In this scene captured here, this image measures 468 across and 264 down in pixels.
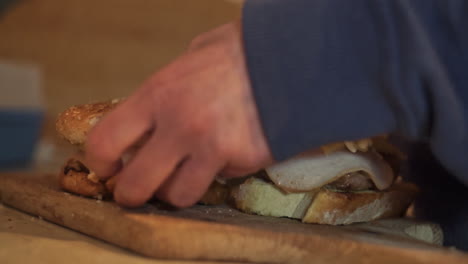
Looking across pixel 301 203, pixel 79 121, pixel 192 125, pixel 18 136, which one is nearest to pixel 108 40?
pixel 18 136

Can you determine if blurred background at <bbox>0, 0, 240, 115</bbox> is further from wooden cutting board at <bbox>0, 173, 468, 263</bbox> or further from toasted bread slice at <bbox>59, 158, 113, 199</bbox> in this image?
wooden cutting board at <bbox>0, 173, 468, 263</bbox>

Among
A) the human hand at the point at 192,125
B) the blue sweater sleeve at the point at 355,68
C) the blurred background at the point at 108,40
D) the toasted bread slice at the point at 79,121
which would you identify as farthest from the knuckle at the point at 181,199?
the blurred background at the point at 108,40

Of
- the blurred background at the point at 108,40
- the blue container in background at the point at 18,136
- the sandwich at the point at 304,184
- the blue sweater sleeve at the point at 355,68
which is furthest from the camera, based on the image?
the blurred background at the point at 108,40

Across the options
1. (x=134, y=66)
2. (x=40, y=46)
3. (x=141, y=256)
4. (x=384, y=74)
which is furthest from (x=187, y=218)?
(x=40, y=46)

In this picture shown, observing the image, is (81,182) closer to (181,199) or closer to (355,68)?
(181,199)

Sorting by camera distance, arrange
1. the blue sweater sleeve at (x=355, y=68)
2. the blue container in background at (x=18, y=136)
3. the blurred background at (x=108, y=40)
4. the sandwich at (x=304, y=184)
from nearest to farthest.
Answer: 1. the blue sweater sleeve at (x=355, y=68)
2. the sandwich at (x=304, y=184)
3. the blue container in background at (x=18, y=136)
4. the blurred background at (x=108, y=40)

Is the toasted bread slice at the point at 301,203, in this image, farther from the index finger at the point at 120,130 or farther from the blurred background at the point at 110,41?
the blurred background at the point at 110,41
